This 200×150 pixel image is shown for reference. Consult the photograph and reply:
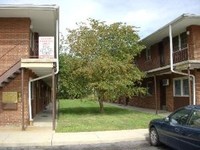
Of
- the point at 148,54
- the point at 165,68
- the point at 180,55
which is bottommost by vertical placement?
the point at 165,68

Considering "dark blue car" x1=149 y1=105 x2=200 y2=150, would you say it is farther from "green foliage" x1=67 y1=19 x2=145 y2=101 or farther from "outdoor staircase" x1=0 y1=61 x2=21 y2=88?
"green foliage" x1=67 y1=19 x2=145 y2=101

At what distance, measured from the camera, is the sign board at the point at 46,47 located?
1691cm

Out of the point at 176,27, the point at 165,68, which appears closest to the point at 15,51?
the point at 165,68

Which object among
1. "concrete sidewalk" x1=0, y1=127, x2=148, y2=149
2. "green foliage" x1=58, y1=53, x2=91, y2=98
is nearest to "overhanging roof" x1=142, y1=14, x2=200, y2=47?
"green foliage" x1=58, y1=53, x2=91, y2=98

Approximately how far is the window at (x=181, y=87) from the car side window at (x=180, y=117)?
1236 centimetres

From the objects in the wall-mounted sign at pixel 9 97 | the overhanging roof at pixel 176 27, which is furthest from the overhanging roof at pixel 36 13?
the overhanging roof at pixel 176 27

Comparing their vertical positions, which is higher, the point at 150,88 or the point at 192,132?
the point at 150,88

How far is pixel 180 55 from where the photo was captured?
871 inches

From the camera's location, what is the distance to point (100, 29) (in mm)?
23250

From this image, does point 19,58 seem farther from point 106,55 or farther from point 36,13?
point 106,55

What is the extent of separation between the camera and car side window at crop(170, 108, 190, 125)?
9359 mm

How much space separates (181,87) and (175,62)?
1727mm

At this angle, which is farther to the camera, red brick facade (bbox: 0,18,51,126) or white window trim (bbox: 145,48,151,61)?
white window trim (bbox: 145,48,151,61)

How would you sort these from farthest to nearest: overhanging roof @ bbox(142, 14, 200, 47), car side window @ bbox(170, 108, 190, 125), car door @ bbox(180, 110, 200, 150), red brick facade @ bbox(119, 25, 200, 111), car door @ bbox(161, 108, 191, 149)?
1. red brick facade @ bbox(119, 25, 200, 111)
2. overhanging roof @ bbox(142, 14, 200, 47)
3. car side window @ bbox(170, 108, 190, 125)
4. car door @ bbox(161, 108, 191, 149)
5. car door @ bbox(180, 110, 200, 150)
